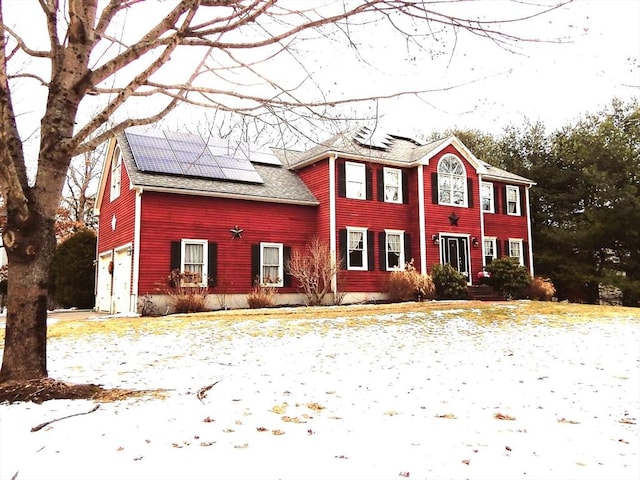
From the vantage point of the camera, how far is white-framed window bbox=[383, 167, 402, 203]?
2020 cm

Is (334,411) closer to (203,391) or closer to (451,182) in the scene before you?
(203,391)

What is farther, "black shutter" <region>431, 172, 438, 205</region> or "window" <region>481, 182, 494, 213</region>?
"window" <region>481, 182, 494, 213</region>

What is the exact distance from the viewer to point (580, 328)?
12.5m

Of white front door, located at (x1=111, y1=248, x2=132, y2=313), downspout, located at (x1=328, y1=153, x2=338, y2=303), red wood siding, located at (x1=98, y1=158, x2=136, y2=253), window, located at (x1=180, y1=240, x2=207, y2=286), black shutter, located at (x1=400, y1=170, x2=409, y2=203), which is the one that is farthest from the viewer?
black shutter, located at (x1=400, y1=170, x2=409, y2=203)

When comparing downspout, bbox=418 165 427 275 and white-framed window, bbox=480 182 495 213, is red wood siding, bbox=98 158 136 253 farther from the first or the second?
white-framed window, bbox=480 182 495 213

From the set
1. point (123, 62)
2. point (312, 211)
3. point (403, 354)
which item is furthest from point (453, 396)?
point (312, 211)

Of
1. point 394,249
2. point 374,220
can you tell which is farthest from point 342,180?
point 394,249

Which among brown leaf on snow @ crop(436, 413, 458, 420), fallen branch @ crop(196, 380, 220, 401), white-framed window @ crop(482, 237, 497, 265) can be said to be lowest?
brown leaf on snow @ crop(436, 413, 458, 420)

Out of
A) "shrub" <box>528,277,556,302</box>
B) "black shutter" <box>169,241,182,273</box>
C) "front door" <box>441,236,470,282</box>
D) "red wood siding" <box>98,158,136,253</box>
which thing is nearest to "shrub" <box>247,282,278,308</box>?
"black shutter" <box>169,241,182,273</box>

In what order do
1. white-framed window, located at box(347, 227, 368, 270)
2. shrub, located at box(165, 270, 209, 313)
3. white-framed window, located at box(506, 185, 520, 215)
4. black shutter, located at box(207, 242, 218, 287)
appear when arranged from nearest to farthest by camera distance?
shrub, located at box(165, 270, 209, 313), black shutter, located at box(207, 242, 218, 287), white-framed window, located at box(347, 227, 368, 270), white-framed window, located at box(506, 185, 520, 215)

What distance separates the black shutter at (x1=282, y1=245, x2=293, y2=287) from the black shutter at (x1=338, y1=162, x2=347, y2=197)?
2.82m

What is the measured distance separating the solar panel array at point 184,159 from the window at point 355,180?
325 cm

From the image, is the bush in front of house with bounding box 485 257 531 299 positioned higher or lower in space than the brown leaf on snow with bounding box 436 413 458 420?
higher

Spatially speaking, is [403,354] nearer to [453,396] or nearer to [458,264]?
[453,396]
